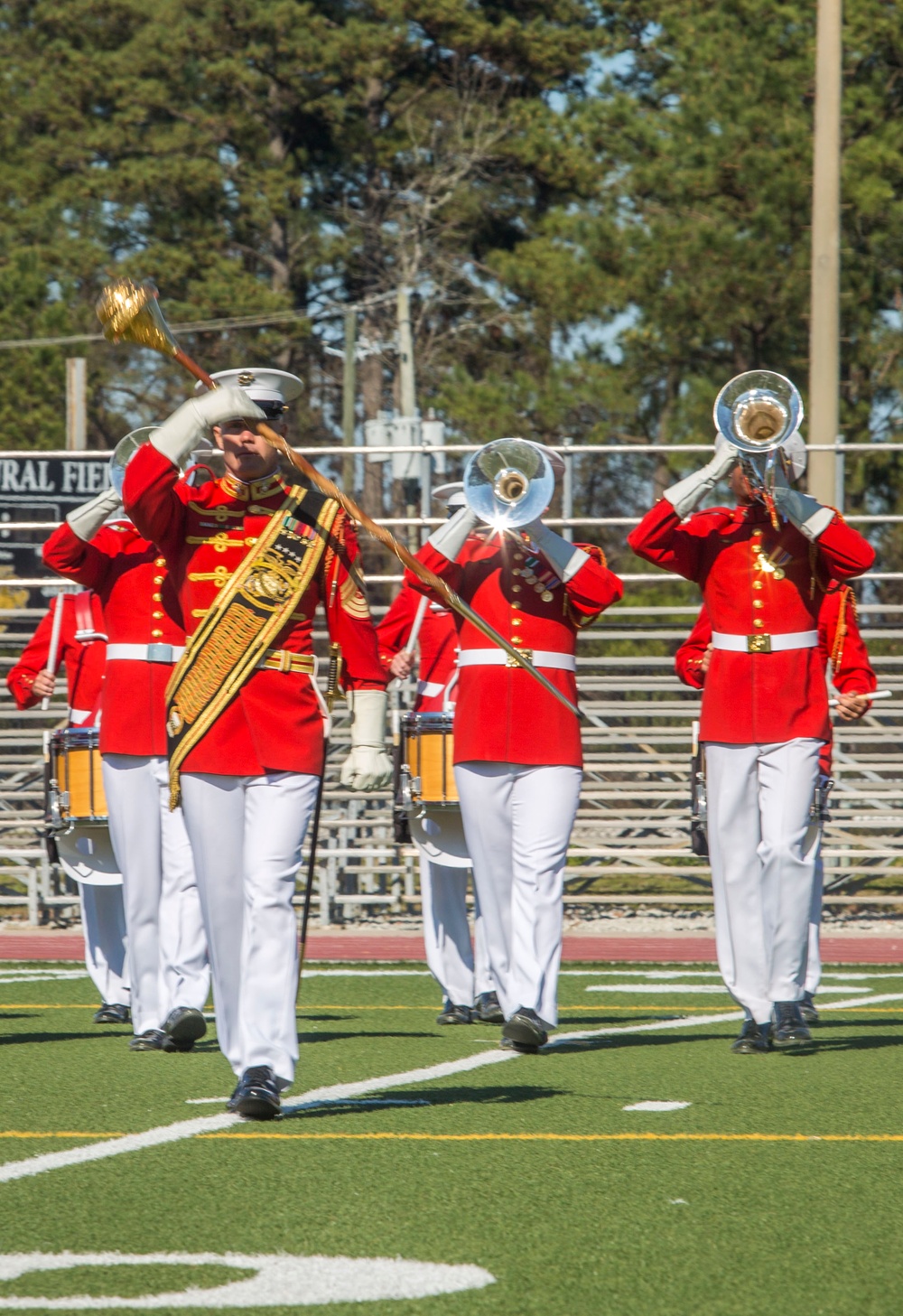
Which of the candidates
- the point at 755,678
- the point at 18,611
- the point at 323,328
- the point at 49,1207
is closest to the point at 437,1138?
the point at 49,1207

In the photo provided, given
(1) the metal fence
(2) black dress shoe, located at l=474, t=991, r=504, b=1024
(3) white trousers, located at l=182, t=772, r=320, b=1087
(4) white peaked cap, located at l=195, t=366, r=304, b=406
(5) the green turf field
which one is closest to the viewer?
(5) the green turf field

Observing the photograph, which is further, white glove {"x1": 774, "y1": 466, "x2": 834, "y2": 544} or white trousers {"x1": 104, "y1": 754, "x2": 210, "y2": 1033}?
white trousers {"x1": 104, "y1": 754, "x2": 210, "y2": 1033}

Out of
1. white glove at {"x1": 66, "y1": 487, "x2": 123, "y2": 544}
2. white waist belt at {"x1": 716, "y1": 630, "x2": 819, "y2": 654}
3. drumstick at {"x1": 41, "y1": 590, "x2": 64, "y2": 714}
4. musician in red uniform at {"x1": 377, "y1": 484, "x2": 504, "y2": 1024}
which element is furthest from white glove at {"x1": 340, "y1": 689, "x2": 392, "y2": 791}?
drumstick at {"x1": 41, "y1": 590, "x2": 64, "y2": 714}

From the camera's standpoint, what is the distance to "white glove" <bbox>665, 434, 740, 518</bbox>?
23.4ft

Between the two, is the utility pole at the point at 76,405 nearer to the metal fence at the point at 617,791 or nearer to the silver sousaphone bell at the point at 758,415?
the metal fence at the point at 617,791

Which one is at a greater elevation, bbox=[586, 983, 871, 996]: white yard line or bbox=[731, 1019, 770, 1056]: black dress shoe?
bbox=[731, 1019, 770, 1056]: black dress shoe

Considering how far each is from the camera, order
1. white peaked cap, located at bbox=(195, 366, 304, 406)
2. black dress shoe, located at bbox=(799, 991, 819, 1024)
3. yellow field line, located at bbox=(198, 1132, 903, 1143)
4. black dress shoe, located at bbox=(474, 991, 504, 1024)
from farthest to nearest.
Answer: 1. black dress shoe, located at bbox=(474, 991, 504, 1024)
2. black dress shoe, located at bbox=(799, 991, 819, 1024)
3. white peaked cap, located at bbox=(195, 366, 304, 406)
4. yellow field line, located at bbox=(198, 1132, 903, 1143)

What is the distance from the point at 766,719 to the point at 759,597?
1.37 ft

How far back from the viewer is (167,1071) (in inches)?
266

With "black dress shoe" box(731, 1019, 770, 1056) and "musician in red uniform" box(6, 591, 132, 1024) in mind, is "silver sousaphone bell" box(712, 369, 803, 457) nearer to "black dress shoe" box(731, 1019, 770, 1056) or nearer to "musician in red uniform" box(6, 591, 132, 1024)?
"black dress shoe" box(731, 1019, 770, 1056)

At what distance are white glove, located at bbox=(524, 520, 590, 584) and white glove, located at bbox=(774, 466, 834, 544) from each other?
2.21ft

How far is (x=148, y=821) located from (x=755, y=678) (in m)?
2.16

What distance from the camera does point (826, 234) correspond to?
13.8 metres

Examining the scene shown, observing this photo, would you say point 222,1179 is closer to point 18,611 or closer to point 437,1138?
point 437,1138
